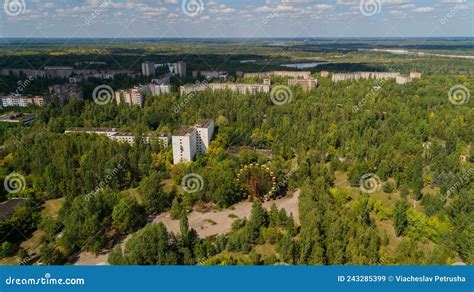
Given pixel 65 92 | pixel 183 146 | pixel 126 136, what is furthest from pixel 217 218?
pixel 65 92

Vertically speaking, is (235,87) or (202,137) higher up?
(235,87)

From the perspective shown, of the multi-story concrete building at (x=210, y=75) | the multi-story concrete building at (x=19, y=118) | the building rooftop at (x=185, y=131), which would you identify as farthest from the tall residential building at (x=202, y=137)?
the multi-story concrete building at (x=210, y=75)

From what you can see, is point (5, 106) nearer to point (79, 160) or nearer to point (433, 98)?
point (79, 160)

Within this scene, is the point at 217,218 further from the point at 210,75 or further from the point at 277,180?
the point at 210,75

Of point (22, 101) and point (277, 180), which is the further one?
point (22, 101)

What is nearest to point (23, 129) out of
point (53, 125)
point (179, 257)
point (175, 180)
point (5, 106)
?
point (53, 125)

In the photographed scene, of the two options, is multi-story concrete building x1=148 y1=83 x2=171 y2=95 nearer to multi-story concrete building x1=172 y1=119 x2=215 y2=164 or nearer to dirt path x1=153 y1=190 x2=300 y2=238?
multi-story concrete building x1=172 y1=119 x2=215 y2=164

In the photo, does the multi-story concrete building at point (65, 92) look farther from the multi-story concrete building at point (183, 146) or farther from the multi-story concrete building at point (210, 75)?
the multi-story concrete building at point (183, 146)
